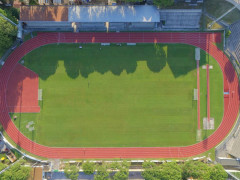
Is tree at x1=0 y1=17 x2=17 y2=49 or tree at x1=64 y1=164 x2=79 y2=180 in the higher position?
tree at x1=0 y1=17 x2=17 y2=49

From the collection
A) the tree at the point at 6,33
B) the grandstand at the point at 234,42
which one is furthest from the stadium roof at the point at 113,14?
the grandstand at the point at 234,42

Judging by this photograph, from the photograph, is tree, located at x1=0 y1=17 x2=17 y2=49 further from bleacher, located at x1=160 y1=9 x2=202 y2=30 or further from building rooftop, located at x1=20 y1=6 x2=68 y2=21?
bleacher, located at x1=160 y1=9 x2=202 y2=30

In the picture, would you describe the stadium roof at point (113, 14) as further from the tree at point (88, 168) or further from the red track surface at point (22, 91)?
the tree at point (88, 168)

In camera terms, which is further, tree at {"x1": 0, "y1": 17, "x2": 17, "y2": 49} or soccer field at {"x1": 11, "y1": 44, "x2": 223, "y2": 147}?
soccer field at {"x1": 11, "y1": 44, "x2": 223, "y2": 147}

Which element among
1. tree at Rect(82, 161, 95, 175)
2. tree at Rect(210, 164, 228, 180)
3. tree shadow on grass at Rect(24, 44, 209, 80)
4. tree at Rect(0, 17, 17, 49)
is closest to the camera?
tree at Rect(0, 17, 17, 49)

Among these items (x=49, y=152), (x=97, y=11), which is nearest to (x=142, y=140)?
(x=49, y=152)

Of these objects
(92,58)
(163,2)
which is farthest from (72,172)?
(163,2)

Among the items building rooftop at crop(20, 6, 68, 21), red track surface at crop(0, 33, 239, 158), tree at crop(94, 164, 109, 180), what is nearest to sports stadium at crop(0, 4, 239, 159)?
red track surface at crop(0, 33, 239, 158)
